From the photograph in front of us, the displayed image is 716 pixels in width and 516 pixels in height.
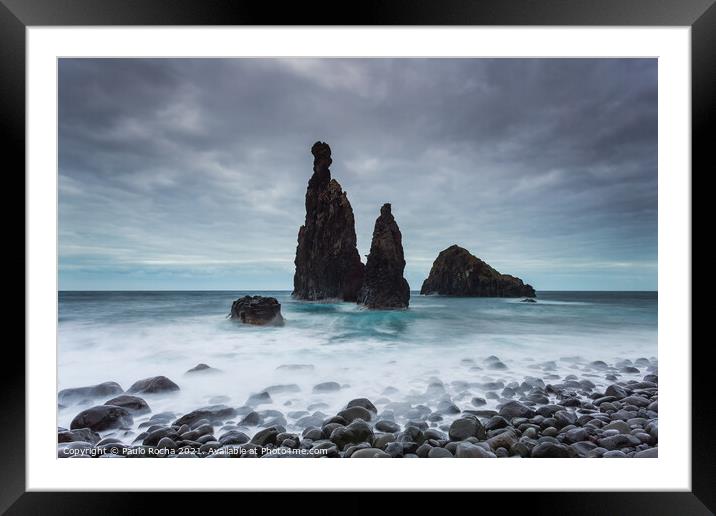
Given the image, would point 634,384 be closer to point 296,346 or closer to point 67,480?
point 296,346

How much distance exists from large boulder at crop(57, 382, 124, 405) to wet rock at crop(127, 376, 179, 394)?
0.42 ft

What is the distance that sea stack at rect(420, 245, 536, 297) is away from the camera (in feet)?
11.6

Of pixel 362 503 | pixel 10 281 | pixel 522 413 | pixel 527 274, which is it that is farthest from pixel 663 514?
pixel 10 281

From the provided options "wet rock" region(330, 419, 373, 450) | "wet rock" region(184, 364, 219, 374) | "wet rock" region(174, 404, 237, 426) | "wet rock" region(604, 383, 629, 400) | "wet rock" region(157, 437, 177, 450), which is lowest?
"wet rock" region(157, 437, 177, 450)

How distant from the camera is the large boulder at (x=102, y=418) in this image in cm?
222

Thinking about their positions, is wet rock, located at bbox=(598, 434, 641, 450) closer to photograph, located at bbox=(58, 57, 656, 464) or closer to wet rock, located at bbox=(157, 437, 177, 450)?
photograph, located at bbox=(58, 57, 656, 464)

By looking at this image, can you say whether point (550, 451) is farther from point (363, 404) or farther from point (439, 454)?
point (363, 404)

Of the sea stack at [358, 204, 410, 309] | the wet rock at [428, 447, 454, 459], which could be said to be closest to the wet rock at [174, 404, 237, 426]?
the wet rock at [428, 447, 454, 459]

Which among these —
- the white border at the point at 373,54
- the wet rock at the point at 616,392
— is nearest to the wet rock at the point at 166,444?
the white border at the point at 373,54

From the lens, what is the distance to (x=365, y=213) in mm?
3451

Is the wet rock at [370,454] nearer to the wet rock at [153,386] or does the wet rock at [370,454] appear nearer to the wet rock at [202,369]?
the wet rock at [202,369]

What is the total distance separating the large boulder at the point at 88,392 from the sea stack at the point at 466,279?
355cm

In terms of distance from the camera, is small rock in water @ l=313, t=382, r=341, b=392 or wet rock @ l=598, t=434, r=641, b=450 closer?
wet rock @ l=598, t=434, r=641, b=450

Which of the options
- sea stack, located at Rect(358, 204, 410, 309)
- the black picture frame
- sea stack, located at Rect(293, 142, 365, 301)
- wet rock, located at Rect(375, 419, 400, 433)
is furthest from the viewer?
sea stack, located at Rect(358, 204, 410, 309)
